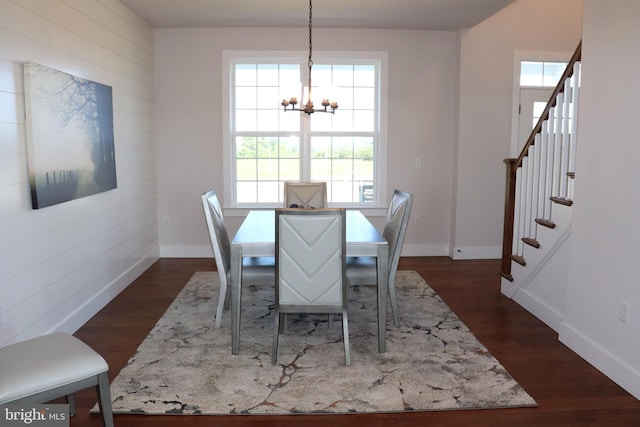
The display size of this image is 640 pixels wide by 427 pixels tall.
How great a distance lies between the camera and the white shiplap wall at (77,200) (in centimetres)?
298

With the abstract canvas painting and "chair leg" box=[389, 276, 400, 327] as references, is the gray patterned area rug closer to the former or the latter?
"chair leg" box=[389, 276, 400, 327]

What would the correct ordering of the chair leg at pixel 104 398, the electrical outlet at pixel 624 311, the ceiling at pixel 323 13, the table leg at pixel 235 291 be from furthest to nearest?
the ceiling at pixel 323 13, the table leg at pixel 235 291, the electrical outlet at pixel 624 311, the chair leg at pixel 104 398

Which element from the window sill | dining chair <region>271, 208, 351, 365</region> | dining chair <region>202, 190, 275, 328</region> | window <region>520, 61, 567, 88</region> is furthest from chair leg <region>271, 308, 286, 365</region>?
window <region>520, 61, 567, 88</region>

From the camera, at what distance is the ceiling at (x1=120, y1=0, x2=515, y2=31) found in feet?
Result: 15.8

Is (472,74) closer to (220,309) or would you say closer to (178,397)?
(220,309)

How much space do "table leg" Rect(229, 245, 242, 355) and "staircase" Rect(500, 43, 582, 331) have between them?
7.28 ft

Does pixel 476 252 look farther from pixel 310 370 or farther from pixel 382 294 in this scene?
pixel 310 370

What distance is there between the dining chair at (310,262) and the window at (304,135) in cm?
312

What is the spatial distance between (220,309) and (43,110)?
1704 millimetres

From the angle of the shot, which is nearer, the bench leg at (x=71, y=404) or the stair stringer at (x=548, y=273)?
the bench leg at (x=71, y=404)

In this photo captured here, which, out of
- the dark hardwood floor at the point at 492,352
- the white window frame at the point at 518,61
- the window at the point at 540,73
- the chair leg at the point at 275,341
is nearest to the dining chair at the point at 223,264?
the chair leg at the point at 275,341

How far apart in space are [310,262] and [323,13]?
3042 millimetres

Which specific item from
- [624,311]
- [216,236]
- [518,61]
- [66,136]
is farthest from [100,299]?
[518,61]

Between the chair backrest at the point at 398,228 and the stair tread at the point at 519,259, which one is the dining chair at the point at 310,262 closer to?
the chair backrest at the point at 398,228
